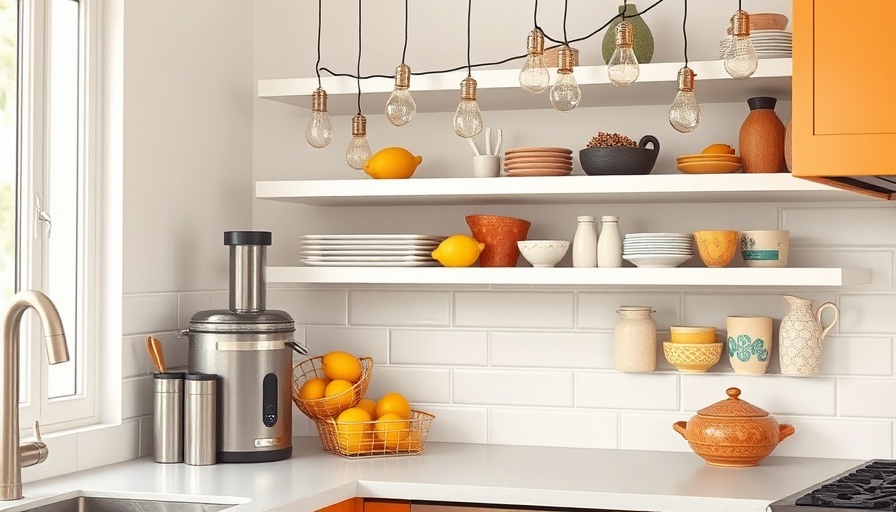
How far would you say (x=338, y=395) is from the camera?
2920mm

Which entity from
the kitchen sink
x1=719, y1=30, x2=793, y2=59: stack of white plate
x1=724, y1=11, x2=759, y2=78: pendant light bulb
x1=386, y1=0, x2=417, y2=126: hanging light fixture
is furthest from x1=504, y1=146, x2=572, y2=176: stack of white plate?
the kitchen sink

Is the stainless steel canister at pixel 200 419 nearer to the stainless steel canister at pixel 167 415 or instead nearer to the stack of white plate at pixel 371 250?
the stainless steel canister at pixel 167 415

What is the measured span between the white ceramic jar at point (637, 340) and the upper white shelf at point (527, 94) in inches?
22.4

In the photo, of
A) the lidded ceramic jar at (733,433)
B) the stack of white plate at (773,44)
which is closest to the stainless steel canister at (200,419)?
the lidded ceramic jar at (733,433)

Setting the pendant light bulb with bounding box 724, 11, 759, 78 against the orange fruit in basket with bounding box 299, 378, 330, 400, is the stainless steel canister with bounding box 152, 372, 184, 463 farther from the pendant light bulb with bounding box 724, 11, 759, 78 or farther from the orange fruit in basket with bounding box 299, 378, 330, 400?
the pendant light bulb with bounding box 724, 11, 759, 78

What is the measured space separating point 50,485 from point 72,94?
3.05 feet

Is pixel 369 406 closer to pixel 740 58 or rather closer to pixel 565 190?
pixel 565 190

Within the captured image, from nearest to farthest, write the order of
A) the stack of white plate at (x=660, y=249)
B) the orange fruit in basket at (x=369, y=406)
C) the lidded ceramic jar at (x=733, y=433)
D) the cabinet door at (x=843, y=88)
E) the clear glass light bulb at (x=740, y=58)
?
the cabinet door at (x=843, y=88), the clear glass light bulb at (x=740, y=58), the lidded ceramic jar at (x=733, y=433), the stack of white plate at (x=660, y=249), the orange fruit in basket at (x=369, y=406)

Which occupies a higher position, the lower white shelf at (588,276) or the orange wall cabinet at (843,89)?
the orange wall cabinet at (843,89)

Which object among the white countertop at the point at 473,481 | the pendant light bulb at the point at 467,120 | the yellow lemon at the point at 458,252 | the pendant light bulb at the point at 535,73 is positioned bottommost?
the white countertop at the point at 473,481

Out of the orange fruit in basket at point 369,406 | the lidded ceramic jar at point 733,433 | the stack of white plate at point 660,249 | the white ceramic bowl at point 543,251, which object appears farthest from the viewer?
the orange fruit in basket at point 369,406

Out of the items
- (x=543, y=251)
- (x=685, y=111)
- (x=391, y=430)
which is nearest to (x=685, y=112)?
(x=685, y=111)

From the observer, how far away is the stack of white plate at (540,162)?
2848 mm

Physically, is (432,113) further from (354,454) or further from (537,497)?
(537,497)
